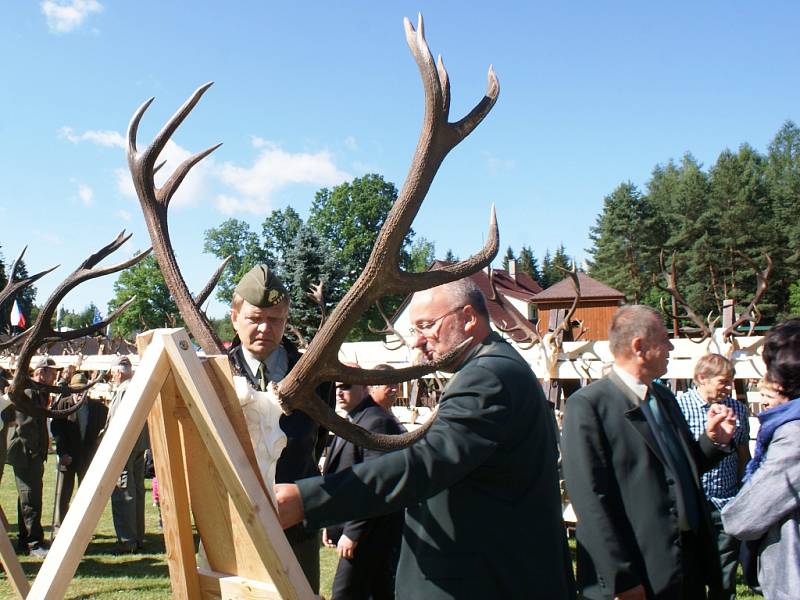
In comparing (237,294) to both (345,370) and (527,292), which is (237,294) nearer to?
(345,370)

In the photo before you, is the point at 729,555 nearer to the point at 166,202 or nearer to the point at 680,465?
the point at 680,465

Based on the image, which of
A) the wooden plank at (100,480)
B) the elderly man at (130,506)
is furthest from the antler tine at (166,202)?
the elderly man at (130,506)

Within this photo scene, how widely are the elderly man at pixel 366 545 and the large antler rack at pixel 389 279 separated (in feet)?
6.90

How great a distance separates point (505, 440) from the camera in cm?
232

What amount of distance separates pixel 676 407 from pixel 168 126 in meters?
2.89

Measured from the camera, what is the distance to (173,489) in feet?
6.91

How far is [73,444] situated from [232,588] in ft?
25.5

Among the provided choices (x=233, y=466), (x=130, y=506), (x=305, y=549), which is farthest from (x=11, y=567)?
(x=130, y=506)

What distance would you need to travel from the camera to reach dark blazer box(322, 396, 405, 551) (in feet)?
14.9

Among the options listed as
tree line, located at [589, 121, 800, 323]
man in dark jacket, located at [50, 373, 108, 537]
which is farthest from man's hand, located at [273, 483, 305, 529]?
tree line, located at [589, 121, 800, 323]

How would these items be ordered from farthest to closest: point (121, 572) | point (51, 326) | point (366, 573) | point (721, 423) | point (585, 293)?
1. point (585, 293)
2. point (121, 572)
3. point (51, 326)
4. point (366, 573)
5. point (721, 423)

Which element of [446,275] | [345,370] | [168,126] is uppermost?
[168,126]

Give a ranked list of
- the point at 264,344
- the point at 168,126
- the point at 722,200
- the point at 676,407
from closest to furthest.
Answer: the point at 168,126, the point at 264,344, the point at 676,407, the point at 722,200

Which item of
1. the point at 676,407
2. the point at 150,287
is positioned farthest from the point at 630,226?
the point at 676,407
